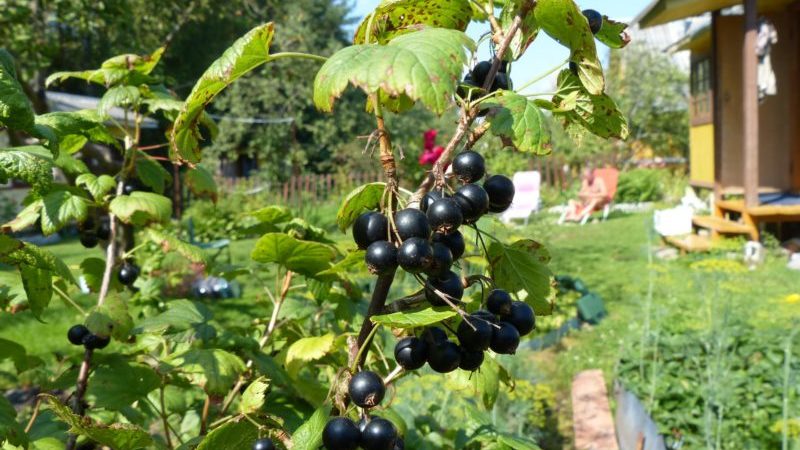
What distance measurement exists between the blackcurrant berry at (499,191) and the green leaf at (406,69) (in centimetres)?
25

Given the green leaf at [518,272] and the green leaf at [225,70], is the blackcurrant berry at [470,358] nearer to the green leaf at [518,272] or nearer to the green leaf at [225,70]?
the green leaf at [518,272]

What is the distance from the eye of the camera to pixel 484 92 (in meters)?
1.07

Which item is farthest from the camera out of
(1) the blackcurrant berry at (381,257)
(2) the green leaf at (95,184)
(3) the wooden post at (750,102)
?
(3) the wooden post at (750,102)

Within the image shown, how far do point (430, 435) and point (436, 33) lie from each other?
1.49 meters

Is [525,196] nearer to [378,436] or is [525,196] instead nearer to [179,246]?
[179,246]

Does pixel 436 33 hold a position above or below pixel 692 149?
above

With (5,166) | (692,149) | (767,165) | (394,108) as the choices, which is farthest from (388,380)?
(692,149)

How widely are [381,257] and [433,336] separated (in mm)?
172

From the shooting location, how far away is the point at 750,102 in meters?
8.09

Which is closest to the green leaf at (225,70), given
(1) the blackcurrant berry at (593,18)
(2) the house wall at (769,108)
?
(1) the blackcurrant berry at (593,18)

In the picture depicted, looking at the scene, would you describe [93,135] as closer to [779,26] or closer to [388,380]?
[388,380]

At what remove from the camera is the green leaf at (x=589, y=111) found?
1.11 meters

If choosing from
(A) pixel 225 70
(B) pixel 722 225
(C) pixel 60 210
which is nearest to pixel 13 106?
(A) pixel 225 70

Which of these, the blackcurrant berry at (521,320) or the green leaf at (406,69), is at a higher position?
the green leaf at (406,69)
